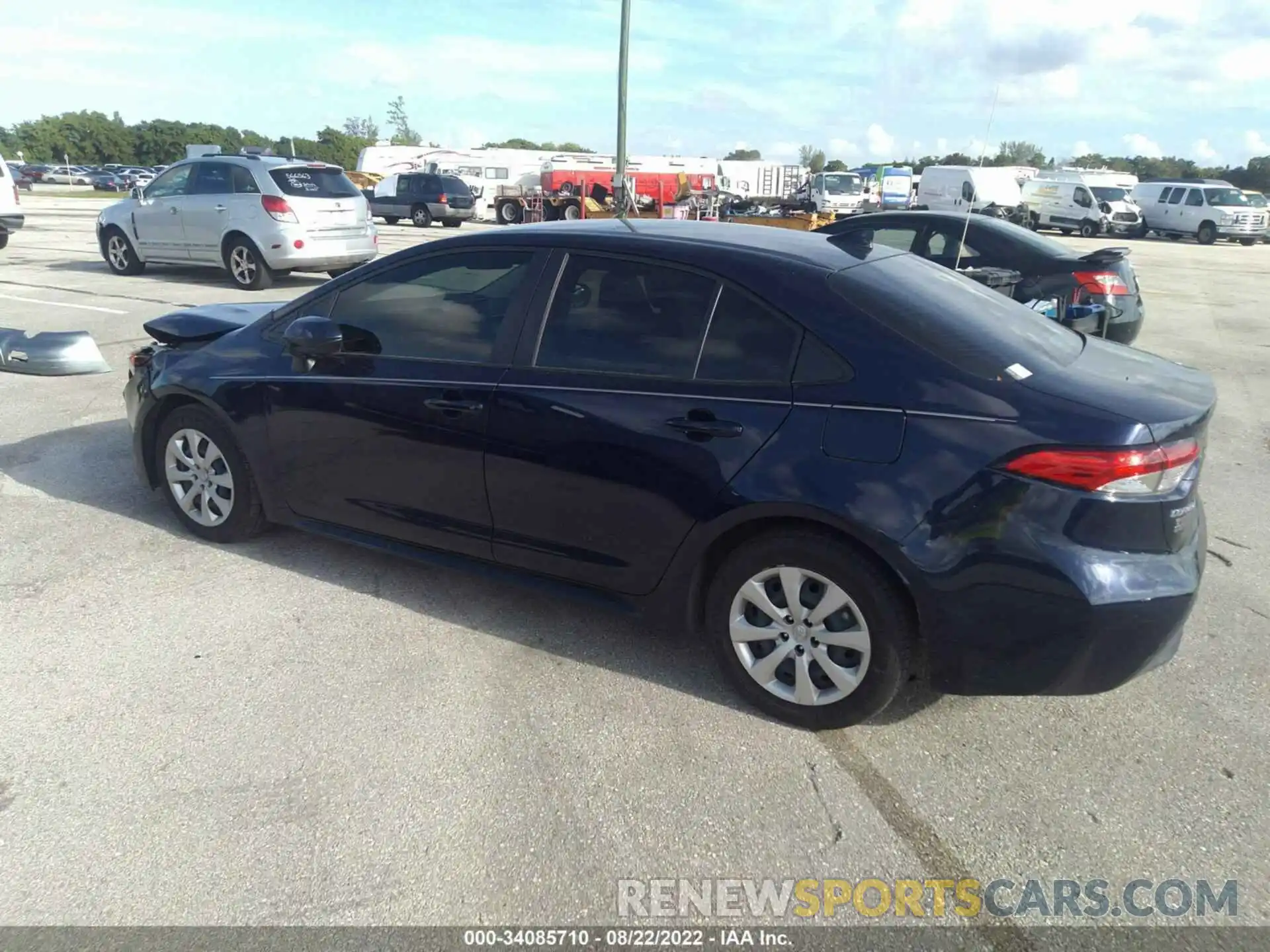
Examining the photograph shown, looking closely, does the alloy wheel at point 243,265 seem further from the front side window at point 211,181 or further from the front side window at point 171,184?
the front side window at point 171,184

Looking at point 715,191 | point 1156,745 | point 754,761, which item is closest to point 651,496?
point 754,761

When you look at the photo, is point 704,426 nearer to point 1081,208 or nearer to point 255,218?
point 255,218

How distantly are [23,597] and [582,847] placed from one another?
2931 mm

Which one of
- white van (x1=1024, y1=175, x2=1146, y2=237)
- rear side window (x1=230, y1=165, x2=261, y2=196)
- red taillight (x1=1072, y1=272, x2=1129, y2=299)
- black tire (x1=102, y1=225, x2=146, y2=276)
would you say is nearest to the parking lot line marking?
black tire (x1=102, y1=225, x2=146, y2=276)

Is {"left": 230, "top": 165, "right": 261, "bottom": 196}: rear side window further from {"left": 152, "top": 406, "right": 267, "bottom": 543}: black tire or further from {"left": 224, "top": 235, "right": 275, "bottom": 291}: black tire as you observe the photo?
{"left": 152, "top": 406, "right": 267, "bottom": 543}: black tire

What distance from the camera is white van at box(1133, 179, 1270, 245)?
3388cm

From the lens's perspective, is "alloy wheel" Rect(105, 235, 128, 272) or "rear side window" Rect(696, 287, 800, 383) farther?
"alloy wheel" Rect(105, 235, 128, 272)

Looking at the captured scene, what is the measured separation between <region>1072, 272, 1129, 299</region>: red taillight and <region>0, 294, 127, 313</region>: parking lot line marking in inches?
408

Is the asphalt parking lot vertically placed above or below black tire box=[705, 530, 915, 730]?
below

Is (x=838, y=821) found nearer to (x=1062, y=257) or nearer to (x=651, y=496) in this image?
(x=651, y=496)

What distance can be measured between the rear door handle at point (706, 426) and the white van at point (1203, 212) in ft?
125

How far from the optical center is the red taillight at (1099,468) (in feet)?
8.95

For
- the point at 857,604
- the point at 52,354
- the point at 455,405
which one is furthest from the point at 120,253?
the point at 857,604

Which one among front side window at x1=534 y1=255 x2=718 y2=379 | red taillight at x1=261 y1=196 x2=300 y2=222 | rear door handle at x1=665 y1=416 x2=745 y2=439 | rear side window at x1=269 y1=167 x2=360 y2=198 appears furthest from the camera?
rear side window at x1=269 y1=167 x2=360 y2=198
